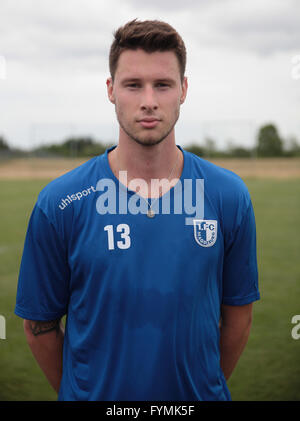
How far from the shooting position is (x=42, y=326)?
1787 millimetres

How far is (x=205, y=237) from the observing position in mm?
1605

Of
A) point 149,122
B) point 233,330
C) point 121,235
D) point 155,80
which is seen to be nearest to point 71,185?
point 121,235

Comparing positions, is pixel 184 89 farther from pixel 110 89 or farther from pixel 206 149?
pixel 206 149

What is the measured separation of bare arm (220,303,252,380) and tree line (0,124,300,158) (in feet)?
77.3

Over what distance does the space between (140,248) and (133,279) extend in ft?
0.36

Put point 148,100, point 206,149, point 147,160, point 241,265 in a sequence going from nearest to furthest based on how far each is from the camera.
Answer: point 148,100 → point 147,160 → point 241,265 → point 206,149

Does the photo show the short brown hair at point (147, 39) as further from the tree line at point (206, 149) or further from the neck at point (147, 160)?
the tree line at point (206, 149)

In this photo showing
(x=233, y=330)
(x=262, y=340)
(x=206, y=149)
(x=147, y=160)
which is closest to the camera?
(x=147, y=160)

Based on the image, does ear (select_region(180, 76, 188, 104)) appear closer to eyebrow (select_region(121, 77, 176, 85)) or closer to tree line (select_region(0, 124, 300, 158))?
eyebrow (select_region(121, 77, 176, 85))

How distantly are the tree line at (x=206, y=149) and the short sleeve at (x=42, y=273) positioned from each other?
23832 mm

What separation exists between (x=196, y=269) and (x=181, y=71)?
2.37 feet

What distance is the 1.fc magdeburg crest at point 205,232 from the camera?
1.60 meters
